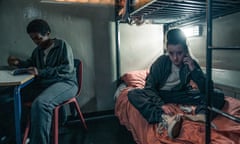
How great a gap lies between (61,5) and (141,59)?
116cm

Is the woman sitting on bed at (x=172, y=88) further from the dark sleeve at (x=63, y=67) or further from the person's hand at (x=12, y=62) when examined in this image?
the person's hand at (x=12, y=62)

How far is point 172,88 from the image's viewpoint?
150cm

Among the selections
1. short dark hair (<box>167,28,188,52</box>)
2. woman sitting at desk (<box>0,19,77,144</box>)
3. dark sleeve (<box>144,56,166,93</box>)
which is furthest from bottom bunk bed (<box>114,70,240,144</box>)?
woman sitting at desk (<box>0,19,77,144</box>)

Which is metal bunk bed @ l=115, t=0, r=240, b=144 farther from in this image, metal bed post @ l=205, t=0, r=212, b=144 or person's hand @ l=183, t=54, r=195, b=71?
person's hand @ l=183, t=54, r=195, b=71

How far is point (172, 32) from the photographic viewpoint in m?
1.39

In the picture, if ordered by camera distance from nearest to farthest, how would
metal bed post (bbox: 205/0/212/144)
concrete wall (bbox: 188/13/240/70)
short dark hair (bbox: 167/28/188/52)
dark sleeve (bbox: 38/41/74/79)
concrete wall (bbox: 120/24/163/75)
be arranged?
metal bed post (bbox: 205/0/212/144), short dark hair (bbox: 167/28/188/52), dark sleeve (bbox: 38/41/74/79), concrete wall (bbox: 188/13/240/70), concrete wall (bbox: 120/24/163/75)

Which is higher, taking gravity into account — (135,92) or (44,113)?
(135,92)

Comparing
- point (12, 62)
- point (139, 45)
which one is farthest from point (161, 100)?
point (12, 62)

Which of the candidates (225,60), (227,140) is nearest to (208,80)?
(227,140)

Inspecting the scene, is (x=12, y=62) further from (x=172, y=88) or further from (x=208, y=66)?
(x=208, y=66)

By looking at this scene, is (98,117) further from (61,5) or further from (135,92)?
(61,5)

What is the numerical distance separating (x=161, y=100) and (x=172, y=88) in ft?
0.69

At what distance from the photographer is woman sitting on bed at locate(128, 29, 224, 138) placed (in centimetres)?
119

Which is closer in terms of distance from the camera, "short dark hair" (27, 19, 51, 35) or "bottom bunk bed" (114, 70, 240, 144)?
"bottom bunk bed" (114, 70, 240, 144)
